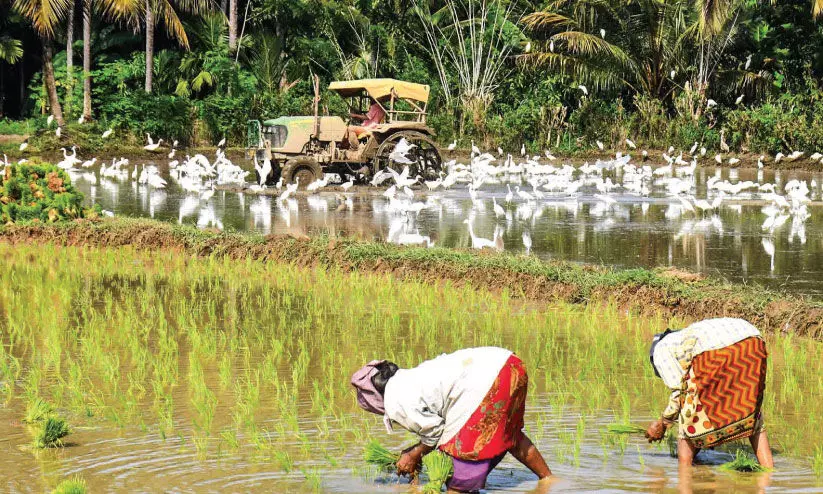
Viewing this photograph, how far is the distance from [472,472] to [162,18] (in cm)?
2502

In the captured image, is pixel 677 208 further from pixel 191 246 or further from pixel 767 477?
pixel 767 477

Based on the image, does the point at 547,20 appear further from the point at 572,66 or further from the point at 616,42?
the point at 616,42

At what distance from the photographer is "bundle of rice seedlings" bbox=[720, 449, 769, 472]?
457 centimetres

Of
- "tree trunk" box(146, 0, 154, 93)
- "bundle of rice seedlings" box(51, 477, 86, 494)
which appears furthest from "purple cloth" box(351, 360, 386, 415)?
"tree trunk" box(146, 0, 154, 93)

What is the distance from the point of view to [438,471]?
432 centimetres

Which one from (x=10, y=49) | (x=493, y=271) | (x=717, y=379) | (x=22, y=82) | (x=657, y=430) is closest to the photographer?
(x=717, y=379)

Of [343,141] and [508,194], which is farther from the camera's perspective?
[343,141]

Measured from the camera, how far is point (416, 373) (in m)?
4.20

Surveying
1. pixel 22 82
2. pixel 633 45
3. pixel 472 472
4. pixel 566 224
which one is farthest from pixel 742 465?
pixel 22 82

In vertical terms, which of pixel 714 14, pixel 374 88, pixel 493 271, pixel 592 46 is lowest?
pixel 493 271

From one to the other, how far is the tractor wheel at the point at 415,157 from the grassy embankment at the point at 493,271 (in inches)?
258

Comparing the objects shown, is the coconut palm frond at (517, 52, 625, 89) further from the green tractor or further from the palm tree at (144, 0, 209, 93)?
the green tractor

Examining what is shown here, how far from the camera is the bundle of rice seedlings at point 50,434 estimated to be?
4852mm

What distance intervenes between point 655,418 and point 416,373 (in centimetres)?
166
